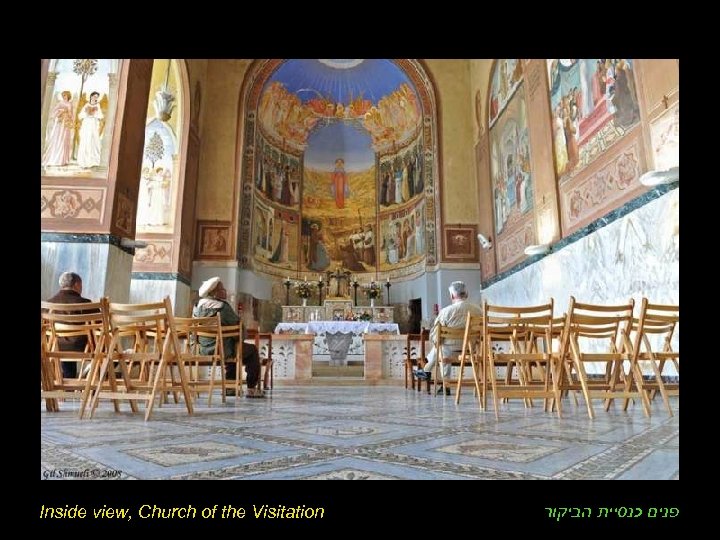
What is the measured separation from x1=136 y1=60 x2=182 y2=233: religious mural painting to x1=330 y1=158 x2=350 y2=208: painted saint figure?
6130 mm

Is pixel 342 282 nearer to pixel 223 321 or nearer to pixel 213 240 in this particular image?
pixel 213 240

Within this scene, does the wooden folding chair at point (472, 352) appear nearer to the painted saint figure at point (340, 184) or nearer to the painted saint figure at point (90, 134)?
the painted saint figure at point (90, 134)

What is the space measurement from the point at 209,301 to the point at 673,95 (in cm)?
565

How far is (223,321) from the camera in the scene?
5227 mm

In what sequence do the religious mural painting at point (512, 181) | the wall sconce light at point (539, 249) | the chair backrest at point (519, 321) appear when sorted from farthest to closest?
the religious mural painting at point (512, 181)
the wall sconce light at point (539, 249)
the chair backrest at point (519, 321)

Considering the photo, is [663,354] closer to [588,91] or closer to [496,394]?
[496,394]

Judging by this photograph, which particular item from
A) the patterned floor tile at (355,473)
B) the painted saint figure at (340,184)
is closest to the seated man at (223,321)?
the patterned floor tile at (355,473)

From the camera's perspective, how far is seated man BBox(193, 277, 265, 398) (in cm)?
527

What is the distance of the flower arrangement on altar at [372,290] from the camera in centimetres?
1441

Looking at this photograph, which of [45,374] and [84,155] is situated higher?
[84,155]

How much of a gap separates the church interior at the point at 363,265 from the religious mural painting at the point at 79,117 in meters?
0.04

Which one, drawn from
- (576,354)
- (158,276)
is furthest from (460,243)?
(576,354)
